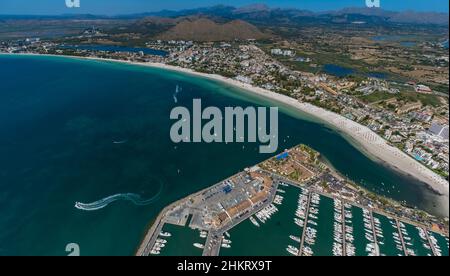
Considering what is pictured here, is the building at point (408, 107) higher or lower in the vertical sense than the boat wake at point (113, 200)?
higher

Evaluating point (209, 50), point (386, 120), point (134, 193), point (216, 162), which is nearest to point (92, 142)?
point (134, 193)

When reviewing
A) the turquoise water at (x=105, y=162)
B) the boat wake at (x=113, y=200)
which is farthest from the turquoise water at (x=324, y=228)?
the boat wake at (x=113, y=200)

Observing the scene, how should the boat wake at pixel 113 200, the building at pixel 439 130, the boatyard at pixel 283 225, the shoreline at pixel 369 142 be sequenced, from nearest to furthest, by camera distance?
the boatyard at pixel 283 225
the boat wake at pixel 113 200
the shoreline at pixel 369 142
the building at pixel 439 130

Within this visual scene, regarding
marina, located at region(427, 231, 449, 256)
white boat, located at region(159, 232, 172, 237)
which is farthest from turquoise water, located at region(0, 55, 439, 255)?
marina, located at region(427, 231, 449, 256)

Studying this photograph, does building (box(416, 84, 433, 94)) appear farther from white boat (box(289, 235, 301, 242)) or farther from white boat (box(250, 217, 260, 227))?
white boat (box(250, 217, 260, 227))

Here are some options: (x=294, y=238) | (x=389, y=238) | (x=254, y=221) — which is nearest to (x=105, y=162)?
(x=254, y=221)

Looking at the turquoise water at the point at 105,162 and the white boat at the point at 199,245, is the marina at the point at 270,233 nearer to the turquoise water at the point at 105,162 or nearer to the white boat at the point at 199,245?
the white boat at the point at 199,245
